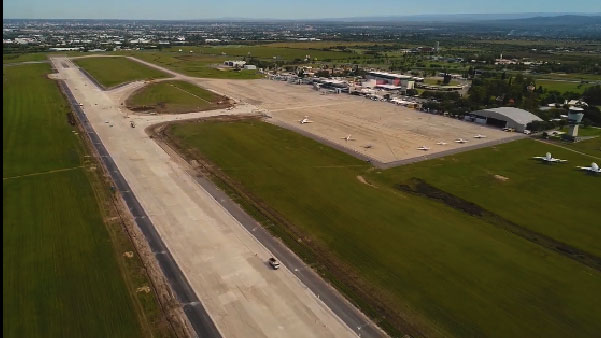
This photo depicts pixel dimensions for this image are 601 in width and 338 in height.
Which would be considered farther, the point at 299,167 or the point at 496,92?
the point at 496,92

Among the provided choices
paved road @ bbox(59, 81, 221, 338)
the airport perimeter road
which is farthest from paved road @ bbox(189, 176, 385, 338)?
paved road @ bbox(59, 81, 221, 338)

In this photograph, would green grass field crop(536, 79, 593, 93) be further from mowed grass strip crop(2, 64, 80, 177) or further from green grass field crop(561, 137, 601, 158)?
mowed grass strip crop(2, 64, 80, 177)

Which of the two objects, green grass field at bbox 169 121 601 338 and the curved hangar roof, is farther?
the curved hangar roof

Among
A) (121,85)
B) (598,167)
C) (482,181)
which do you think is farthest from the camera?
(121,85)

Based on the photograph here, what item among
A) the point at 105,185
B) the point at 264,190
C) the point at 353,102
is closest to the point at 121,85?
the point at 353,102

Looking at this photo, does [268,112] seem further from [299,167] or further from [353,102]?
[299,167]

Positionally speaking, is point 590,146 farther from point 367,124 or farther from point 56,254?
point 56,254

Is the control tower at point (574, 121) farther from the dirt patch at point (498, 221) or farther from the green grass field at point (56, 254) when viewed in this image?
the green grass field at point (56, 254)
